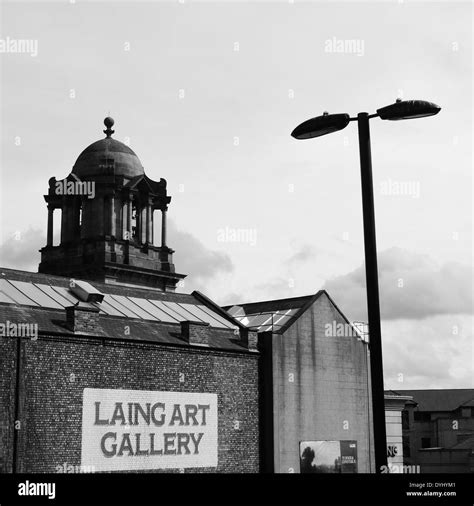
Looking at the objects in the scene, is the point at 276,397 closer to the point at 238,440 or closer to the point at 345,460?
the point at 238,440

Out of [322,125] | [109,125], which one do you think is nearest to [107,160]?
[109,125]

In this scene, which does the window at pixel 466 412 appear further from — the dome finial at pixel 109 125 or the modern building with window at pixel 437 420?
the dome finial at pixel 109 125

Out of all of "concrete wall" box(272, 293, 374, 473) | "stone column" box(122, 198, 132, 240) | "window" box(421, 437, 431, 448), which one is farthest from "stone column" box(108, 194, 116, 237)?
"window" box(421, 437, 431, 448)

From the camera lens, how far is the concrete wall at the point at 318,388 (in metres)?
35.9

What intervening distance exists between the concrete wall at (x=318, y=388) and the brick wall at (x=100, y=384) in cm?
147

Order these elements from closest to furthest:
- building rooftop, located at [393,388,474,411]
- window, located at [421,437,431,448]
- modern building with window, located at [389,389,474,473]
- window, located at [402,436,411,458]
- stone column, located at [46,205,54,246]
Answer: stone column, located at [46,205,54,246] → window, located at [402,436,411,458] → modern building with window, located at [389,389,474,473] → window, located at [421,437,431,448] → building rooftop, located at [393,388,474,411]

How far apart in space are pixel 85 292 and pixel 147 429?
7352 mm

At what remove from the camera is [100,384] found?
29.3 m

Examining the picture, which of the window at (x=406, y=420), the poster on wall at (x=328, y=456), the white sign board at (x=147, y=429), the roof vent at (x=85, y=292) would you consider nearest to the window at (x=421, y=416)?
the window at (x=406, y=420)

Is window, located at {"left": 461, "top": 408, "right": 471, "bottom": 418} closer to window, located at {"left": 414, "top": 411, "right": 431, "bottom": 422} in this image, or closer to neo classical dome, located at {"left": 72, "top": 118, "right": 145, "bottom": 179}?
window, located at {"left": 414, "top": 411, "right": 431, "bottom": 422}

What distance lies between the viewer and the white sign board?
28.9 meters

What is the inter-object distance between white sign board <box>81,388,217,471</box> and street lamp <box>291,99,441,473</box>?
67.5ft
